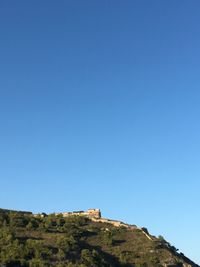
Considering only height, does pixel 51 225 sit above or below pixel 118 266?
above

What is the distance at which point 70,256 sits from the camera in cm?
7025

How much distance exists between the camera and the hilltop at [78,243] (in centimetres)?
6706

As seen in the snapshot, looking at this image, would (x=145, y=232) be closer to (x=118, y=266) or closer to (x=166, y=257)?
(x=166, y=257)

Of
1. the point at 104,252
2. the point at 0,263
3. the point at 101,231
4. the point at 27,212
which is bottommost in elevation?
the point at 0,263

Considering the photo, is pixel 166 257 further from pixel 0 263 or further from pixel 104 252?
pixel 0 263

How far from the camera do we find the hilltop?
67.1 metres

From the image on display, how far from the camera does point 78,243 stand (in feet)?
252

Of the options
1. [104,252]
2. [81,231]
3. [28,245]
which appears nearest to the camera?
[28,245]

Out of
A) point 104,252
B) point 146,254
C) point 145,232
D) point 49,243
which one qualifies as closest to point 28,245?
point 49,243

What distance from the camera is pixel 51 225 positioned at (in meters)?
87.0

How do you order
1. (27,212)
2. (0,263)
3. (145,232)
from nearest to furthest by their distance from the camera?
(0,263) → (145,232) → (27,212)

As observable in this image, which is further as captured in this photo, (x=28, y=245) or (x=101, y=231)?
(x=101, y=231)

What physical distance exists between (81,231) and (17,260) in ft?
71.5

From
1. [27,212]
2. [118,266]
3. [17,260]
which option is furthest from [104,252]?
[27,212]
